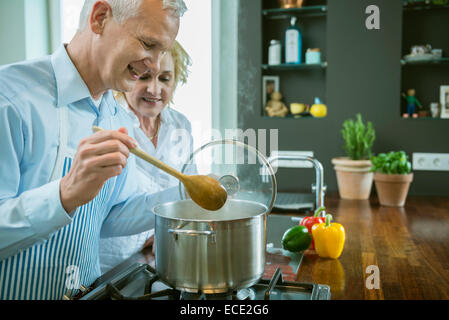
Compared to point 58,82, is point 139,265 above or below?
below

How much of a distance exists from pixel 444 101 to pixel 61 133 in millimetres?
2085

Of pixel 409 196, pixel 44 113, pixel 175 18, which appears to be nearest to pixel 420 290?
pixel 175 18

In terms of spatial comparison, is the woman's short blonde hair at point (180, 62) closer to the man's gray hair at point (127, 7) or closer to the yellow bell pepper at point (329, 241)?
the man's gray hair at point (127, 7)

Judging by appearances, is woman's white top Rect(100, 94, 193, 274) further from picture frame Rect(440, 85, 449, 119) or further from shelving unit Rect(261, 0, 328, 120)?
picture frame Rect(440, 85, 449, 119)

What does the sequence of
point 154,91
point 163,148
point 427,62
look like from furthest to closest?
point 427,62 < point 163,148 < point 154,91

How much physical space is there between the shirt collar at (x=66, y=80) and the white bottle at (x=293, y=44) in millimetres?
1686

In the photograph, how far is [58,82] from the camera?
0.94 meters

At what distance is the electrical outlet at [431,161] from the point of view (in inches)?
89.4

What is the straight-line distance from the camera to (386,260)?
1.19m

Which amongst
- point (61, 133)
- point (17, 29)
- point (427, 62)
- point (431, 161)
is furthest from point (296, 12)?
point (61, 133)

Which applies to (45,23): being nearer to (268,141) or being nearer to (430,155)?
(268,141)

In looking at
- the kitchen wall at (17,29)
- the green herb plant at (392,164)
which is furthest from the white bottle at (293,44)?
the kitchen wall at (17,29)

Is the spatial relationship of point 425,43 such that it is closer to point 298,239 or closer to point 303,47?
point 303,47
